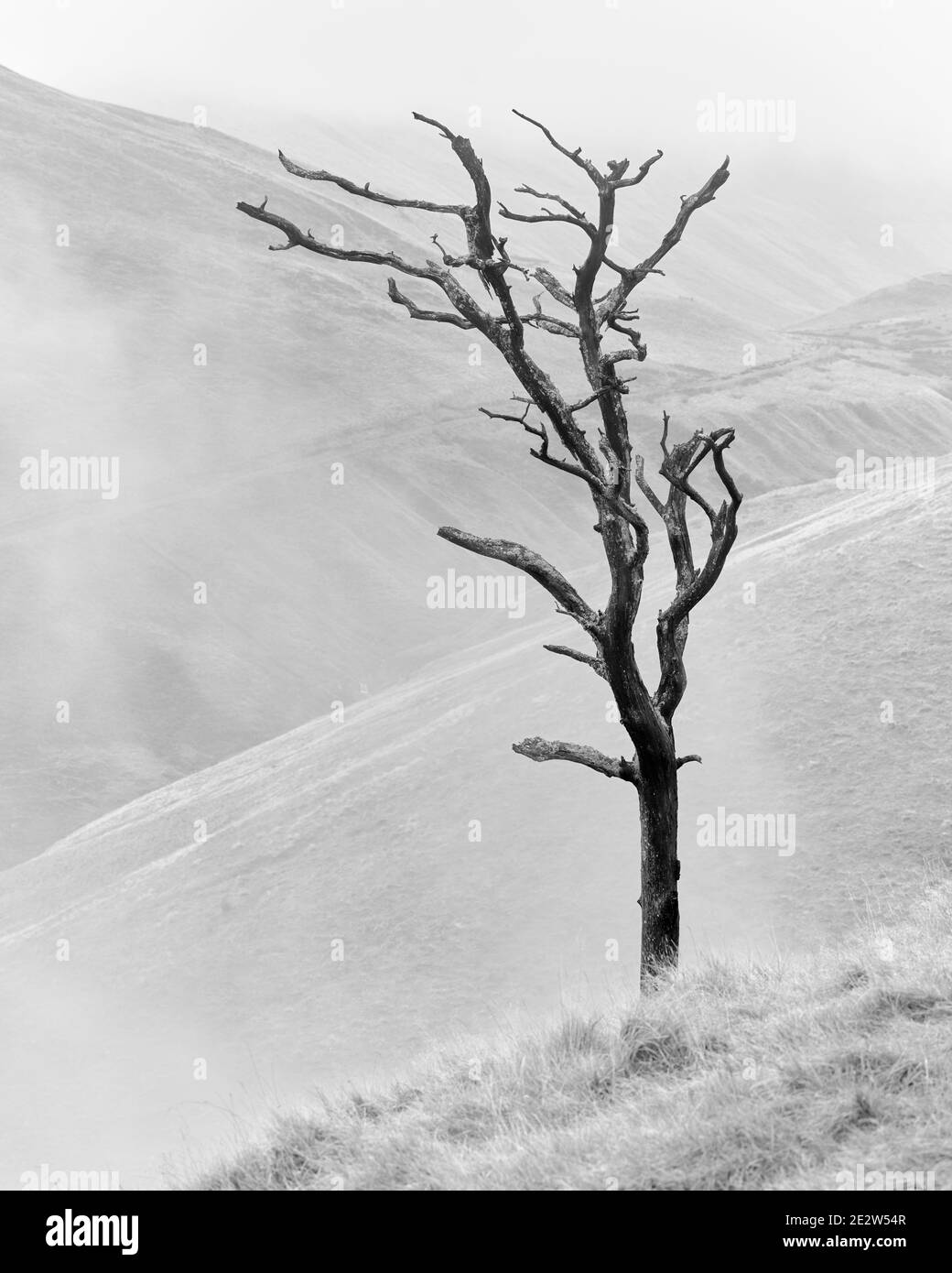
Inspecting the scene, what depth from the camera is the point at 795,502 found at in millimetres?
47562

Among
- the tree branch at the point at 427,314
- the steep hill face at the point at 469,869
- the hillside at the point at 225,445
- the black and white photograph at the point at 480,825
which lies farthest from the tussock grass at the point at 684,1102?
the hillside at the point at 225,445

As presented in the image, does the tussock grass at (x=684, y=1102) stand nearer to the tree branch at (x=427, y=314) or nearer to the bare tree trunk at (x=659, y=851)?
the bare tree trunk at (x=659, y=851)

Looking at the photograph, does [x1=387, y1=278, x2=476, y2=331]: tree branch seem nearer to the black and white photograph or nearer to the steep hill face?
the black and white photograph

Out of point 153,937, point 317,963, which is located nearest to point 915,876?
point 317,963

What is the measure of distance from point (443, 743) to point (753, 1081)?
76.1 ft

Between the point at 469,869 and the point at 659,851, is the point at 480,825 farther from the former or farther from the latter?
the point at 659,851

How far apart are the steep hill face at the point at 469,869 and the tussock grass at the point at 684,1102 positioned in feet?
25.6

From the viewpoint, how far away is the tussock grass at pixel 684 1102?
658 cm

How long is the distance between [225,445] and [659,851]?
84.0 m

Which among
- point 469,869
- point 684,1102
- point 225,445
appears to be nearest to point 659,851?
point 684,1102

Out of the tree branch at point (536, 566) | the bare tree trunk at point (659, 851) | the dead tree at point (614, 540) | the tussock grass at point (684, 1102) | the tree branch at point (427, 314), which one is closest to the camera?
the tussock grass at point (684, 1102)

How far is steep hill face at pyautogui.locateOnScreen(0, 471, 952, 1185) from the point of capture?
2094 cm

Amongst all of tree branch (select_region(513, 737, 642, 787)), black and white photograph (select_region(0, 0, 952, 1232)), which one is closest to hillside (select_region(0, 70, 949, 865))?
black and white photograph (select_region(0, 0, 952, 1232))
